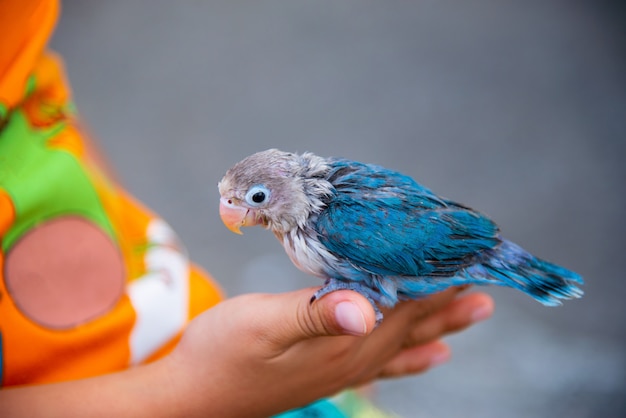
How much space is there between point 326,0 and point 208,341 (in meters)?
3.73

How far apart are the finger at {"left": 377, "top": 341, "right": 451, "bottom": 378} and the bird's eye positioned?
2.38 ft

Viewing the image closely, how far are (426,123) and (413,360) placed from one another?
7.14 ft

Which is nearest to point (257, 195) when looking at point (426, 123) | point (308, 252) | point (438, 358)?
point (308, 252)

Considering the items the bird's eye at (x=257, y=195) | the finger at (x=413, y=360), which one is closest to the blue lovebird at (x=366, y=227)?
the bird's eye at (x=257, y=195)

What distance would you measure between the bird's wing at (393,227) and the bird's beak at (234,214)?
4.9 inches

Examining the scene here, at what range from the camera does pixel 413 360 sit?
5.12ft

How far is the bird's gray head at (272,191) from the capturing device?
1024 millimetres

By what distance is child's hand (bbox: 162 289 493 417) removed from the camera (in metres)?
0.99

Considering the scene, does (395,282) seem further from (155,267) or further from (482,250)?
(155,267)

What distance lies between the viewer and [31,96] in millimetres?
1360

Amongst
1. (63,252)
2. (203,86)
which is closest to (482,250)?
(63,252)

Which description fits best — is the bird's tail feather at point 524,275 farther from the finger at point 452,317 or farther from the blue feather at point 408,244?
the finger at point 452,317

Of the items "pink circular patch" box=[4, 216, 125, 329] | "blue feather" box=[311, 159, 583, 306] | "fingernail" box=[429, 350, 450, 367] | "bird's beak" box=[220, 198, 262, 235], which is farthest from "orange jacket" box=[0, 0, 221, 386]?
"fingernail" box=[429, 350, 450, 367]

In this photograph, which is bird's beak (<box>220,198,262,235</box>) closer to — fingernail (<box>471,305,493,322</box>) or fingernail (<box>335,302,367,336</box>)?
fingernail (<box>335,302,367,336</box>)
